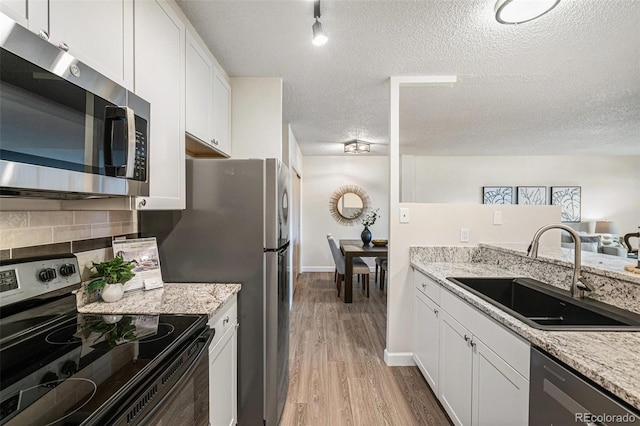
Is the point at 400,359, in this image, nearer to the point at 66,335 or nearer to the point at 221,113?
the point at 66,335

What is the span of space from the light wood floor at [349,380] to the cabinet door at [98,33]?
6.79 ft

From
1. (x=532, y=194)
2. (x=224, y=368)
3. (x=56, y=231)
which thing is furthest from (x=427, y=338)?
(x=532, y=194)

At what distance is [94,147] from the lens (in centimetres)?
89

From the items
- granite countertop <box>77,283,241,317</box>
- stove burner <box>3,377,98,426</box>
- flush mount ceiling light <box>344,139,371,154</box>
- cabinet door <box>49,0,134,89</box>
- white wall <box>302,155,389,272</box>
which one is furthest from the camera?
white wall <box>302,155,389,272</box>

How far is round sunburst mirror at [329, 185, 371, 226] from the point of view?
5984mm

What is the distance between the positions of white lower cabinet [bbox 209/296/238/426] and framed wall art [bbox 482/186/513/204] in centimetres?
604

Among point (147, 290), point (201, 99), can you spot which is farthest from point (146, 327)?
point (201, 99)

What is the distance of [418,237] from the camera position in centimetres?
246


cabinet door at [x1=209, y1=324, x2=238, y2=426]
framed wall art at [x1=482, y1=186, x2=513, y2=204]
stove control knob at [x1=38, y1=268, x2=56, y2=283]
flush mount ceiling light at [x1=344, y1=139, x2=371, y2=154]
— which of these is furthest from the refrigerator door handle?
framed wall art at [x1=482, y1=186, x2=513, y2=204]

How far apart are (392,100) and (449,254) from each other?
1.40 m

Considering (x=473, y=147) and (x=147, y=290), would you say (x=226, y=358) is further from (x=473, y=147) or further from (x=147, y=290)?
(x=473, y=147)

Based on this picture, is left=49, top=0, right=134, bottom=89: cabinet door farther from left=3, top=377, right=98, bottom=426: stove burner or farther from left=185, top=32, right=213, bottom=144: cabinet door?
left=3, top=377, right=98, bottom=426: stove burner

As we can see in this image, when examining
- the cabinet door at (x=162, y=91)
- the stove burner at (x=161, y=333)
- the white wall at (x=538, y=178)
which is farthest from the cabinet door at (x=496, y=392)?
the white wall at (x=538, y=178)

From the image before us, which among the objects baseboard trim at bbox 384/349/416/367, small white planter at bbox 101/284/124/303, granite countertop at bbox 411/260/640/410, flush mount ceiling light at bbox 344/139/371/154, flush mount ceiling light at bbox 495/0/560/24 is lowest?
baseboard trim at bbox 384/349/416/367
